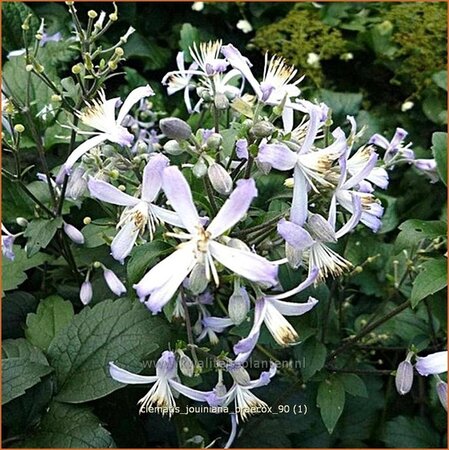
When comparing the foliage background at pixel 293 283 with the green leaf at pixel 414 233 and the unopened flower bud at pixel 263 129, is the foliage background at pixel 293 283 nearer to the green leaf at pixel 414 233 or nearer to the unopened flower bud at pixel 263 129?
the green leaf at pixel 414 233

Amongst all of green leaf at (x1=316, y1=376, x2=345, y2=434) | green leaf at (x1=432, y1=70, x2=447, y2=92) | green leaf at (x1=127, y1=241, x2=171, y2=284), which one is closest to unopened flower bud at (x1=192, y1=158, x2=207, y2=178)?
green leaf at (x1=127, y1=241, x2=171, y2=284)

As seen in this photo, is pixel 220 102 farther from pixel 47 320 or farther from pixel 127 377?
pixel 47 320

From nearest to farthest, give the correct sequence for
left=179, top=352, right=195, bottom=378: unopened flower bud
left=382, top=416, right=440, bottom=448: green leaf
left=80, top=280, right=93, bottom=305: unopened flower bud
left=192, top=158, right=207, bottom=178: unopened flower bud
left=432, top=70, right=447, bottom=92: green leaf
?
left=192, top=158, right=207, bottom=178: unopened flower bud < left=179, top=352, right=195, bottom=378: unopened flower bud < left=80, top=280, right=93, bottom=305: unopened flower bud < left=382, top=416, right=440, bottom=448: green leaf < left=432, top=70, right=447, bottom=92: green leaf

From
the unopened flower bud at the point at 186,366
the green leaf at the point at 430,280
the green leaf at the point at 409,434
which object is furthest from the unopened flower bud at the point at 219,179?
the green leaf at the point at 409,434

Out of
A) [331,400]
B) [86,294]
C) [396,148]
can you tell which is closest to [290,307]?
[331,400]

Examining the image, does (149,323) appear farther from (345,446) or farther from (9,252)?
(345,446)

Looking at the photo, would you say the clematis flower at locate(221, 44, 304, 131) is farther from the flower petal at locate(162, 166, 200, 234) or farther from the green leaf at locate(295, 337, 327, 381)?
the green leaf at locate(295, 337, 327, 381)
